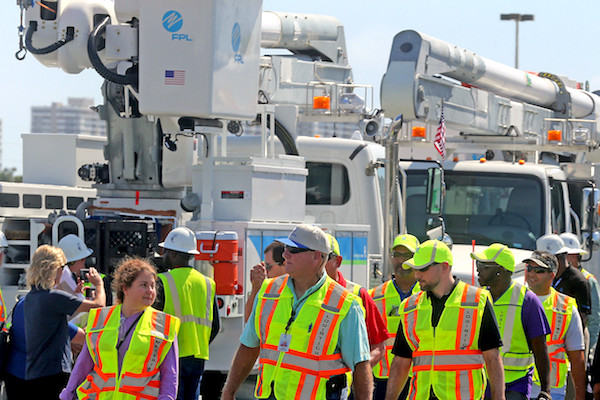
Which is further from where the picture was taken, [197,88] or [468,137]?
[468,137]

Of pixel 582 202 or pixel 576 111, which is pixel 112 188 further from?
pixel 576 111

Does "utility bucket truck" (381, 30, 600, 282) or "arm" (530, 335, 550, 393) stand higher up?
"utility bucket truck" (381, 30, 600, 282)

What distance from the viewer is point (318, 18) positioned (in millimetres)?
14758

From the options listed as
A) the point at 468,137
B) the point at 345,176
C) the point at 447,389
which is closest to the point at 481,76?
the point at 468,137

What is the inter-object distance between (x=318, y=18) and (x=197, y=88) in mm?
5626

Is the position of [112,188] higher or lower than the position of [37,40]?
lower

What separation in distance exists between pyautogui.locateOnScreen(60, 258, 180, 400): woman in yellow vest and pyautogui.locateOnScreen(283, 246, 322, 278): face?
711 mm

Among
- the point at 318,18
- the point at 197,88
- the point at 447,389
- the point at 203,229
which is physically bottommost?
the point at 447,389

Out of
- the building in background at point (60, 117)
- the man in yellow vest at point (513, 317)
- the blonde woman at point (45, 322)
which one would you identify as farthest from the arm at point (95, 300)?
Answer: the building in background at point (60, 117)

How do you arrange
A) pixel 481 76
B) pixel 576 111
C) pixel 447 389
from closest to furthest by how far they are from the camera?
pixel 447 389 < pixel 481 76 < pixel 576 111

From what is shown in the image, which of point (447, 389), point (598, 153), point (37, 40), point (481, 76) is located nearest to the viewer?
point (447, 389)

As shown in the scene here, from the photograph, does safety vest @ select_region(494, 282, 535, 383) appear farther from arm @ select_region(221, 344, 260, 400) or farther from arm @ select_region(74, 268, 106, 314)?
arm @ select_region(74, 268, 106, 314)

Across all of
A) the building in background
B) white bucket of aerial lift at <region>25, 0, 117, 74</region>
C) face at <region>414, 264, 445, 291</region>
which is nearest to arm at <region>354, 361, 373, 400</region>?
face at <region>414, 264, 445, 291</region>

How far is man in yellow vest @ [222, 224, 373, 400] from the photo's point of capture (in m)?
5.57
